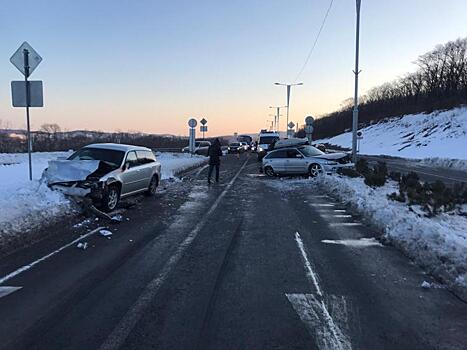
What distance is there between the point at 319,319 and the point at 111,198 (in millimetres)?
8027

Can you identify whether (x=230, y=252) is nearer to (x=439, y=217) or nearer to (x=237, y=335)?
(x=237, y=335)

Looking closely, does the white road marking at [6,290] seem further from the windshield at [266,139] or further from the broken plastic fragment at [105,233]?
the windshield at [266,139]

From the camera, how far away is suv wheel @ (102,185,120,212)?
11.4 metres

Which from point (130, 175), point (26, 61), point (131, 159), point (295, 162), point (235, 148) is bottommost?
point (235, 148)

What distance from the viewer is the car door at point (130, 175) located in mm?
12856

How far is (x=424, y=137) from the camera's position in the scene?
205 ft

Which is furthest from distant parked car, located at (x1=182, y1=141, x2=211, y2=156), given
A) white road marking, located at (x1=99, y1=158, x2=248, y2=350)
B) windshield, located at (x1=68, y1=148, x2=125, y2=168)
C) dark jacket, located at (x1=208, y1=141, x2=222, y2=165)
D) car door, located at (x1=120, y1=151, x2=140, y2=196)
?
white road marking, located at (x1=99, y1=158, x2=248, y2=350)

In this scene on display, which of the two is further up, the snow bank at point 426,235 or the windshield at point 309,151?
the windshield at point 309,151

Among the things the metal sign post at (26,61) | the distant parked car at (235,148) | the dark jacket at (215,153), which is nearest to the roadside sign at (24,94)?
the metal sign post at (26,61)

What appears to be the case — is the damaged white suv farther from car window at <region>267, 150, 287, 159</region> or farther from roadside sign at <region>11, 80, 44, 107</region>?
car window at <region>267, 150, 287, 159</region>

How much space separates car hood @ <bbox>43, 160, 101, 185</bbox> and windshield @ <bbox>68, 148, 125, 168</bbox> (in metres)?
0.90

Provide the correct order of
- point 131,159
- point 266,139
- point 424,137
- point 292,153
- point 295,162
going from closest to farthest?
point 131,159
point 295,162
point 292,153
point 266,139
point 424,137

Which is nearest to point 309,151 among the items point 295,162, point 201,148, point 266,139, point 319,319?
point 295,162

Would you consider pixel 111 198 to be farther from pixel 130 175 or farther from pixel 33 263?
pixel 33 263
